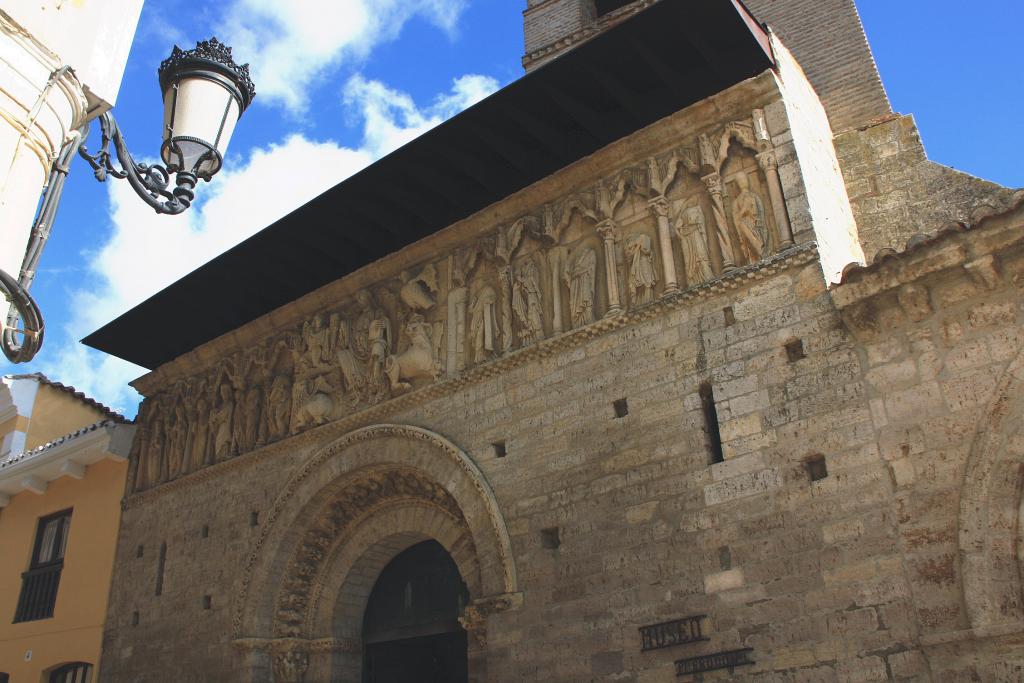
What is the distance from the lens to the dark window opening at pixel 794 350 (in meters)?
A: 6.39

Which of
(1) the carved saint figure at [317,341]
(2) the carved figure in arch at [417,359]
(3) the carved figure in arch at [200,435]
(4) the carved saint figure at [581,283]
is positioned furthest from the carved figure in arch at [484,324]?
(3) the carved figure in arch at [200,435]

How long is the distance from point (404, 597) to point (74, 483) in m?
5.81

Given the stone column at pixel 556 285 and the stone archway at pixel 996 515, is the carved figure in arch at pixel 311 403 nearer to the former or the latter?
the stone column at pixel 556 285

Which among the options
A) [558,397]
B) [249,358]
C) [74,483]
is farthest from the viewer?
[74,483]

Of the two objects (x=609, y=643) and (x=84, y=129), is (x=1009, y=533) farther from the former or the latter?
(x=84, y=129)

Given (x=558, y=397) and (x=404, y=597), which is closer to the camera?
(x=558, y=397)

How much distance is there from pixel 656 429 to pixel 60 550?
354 inches

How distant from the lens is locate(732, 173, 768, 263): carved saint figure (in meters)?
6.89

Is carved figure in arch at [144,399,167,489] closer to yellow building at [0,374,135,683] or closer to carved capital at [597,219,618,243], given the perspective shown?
yellow building at [0,374,135,683]

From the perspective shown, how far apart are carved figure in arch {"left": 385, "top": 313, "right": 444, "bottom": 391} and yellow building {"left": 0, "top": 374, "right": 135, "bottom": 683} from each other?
15.7 ft

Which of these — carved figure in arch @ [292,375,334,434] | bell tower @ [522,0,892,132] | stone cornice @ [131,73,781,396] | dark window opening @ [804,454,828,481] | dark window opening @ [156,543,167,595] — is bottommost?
dark window opening @ [804,454,828,481]

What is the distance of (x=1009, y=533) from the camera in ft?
17.0

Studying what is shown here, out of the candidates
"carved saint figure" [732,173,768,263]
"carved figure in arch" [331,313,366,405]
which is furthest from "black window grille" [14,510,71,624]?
"carved saint figure" [732,173,768,263]

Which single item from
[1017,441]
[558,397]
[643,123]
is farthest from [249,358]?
[1017,441]
